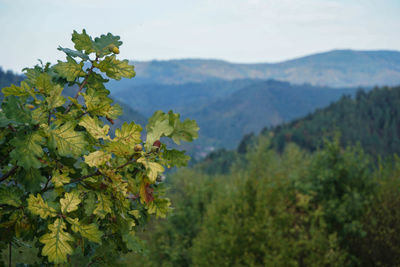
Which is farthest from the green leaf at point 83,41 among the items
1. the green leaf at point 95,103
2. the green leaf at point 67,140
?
the green leaf at point 67,140

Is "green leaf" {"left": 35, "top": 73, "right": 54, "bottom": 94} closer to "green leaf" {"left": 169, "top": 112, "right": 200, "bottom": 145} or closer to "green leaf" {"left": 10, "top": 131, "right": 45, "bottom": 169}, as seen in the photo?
"green leaf" {"left": 10, "top": 131, "right": 45, "bottom": 169}

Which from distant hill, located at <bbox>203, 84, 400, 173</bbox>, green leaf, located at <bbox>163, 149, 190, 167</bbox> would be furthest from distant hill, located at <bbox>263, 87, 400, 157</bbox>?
green leaf, located at <bbox>163, 149, 190, 167</bbox>

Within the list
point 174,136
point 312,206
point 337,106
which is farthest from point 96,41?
point 337,106

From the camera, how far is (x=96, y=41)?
6.50ft

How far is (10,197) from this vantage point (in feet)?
5.91

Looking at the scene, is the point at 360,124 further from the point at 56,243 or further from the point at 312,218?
the point at 56,243

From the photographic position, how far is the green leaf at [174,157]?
1.76m

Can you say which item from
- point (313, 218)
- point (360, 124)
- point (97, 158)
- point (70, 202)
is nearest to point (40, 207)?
point (70, 202)

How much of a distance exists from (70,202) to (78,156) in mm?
268

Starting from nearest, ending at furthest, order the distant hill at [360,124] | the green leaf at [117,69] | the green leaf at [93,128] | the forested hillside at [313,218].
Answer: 1. the green leaf at [93,128]
2. the green leaf at [117,69]
3. the forested hillside at [313,218]
4. the distant hill at [360,124]

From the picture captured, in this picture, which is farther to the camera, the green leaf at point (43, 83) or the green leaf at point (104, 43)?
the green leaf at point (104, 43)

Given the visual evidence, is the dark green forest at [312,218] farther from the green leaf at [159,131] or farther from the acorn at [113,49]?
the green leaf at [159,131]

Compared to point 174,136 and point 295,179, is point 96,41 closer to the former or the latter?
point 174,136

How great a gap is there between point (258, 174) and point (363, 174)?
4.09 metres
